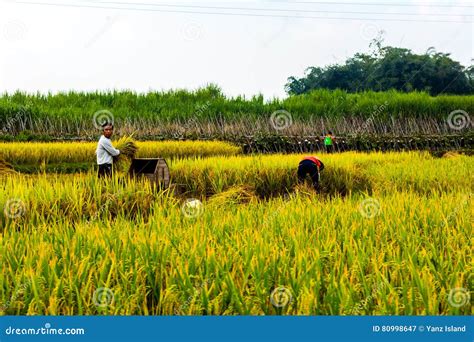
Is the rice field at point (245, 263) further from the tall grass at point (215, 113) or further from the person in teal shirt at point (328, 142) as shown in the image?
the tall grass at point (215, 113)

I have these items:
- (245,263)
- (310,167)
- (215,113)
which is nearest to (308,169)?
(310,167)

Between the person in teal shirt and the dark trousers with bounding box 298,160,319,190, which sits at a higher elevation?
the person in teal shirt

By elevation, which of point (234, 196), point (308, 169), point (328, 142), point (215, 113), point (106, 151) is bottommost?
point (234, 196)

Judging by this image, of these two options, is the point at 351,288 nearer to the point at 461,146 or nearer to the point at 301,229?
the point at 301,229

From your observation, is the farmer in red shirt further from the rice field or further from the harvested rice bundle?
the harvested rice bundle

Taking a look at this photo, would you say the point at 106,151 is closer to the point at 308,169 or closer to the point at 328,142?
the point at 308,169

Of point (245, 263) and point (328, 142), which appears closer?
point (245, 263)

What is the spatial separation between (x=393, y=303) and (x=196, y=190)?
643 cm

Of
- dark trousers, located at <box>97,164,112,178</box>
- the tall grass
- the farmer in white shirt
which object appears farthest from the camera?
the tall grass

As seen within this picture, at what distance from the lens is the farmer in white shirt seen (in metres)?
7.23

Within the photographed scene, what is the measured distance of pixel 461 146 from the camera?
21875 millimetres

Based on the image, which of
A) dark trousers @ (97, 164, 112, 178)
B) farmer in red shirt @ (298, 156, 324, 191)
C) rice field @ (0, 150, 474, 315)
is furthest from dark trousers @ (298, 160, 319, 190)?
dark trousers @ (97, 164, 112, 178)

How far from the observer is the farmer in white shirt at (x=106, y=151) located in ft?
23.7

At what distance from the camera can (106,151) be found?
296 inches
